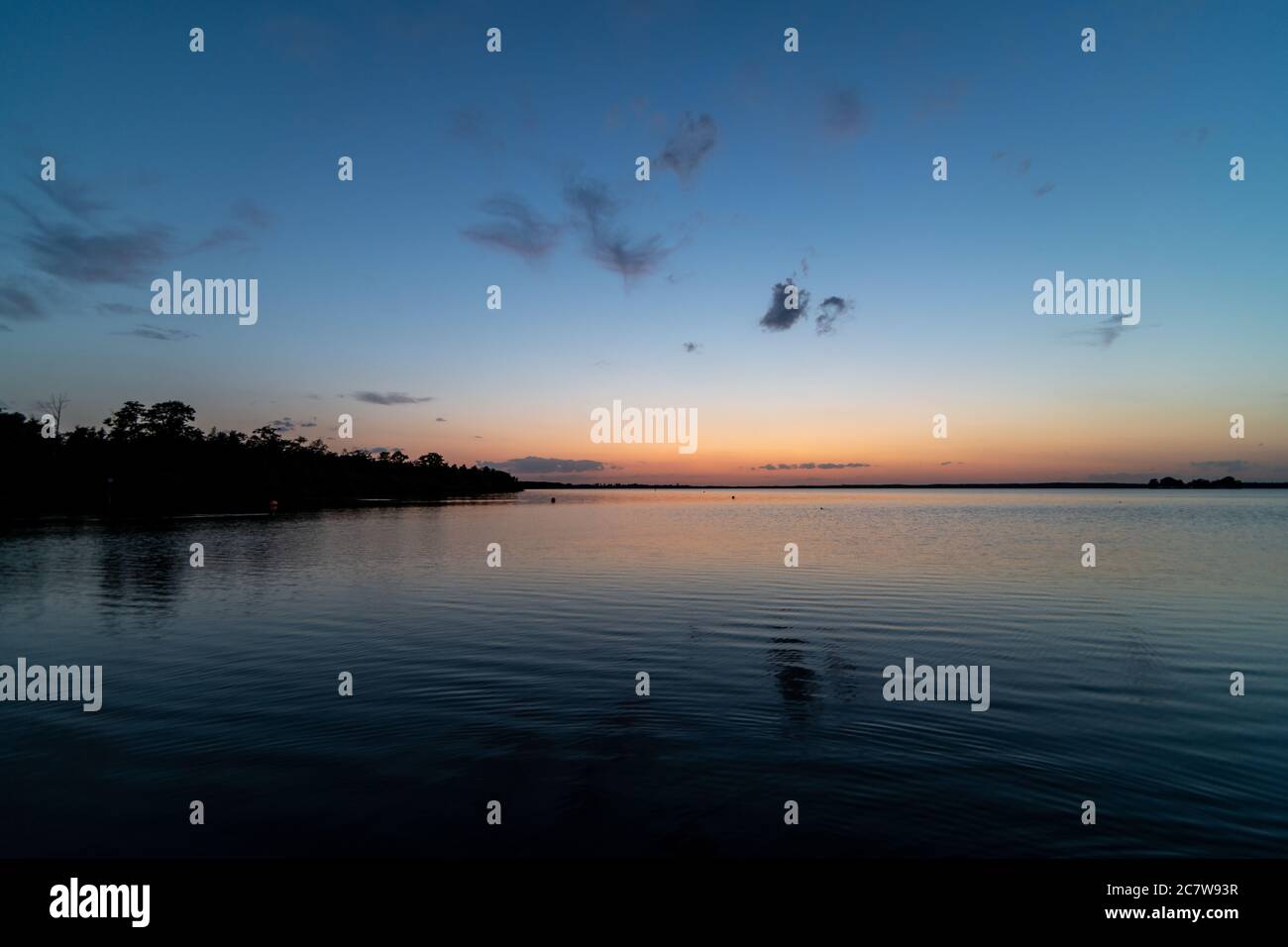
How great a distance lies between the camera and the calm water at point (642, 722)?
9.98 metres

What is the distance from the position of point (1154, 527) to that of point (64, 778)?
323 ft

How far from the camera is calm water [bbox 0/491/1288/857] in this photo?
32.7ft

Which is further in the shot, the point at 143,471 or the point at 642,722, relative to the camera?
the point at 143,471

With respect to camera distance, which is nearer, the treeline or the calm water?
the calm water

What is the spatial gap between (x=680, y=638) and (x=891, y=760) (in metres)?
11.3

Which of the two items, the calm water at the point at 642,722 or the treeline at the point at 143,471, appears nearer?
the calm water at the point at 642,722

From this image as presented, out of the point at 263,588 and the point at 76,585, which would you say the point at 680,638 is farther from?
the point at 76,585

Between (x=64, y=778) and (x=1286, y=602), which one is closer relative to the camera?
(x=64, y=778)

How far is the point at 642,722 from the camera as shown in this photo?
1466 centimetres
